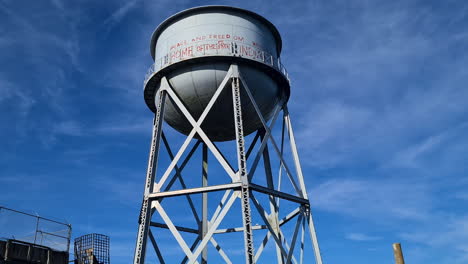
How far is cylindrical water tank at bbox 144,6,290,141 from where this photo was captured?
1934 centimetres

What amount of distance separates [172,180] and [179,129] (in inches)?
103

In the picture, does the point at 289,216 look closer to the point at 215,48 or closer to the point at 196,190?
the point at 196,190

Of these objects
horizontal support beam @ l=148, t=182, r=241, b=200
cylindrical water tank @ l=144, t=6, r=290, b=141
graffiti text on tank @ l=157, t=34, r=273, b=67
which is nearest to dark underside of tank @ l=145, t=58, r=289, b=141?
cylindrical water tank @ l=144, t=6, r=290, b=141

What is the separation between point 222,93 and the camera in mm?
19359

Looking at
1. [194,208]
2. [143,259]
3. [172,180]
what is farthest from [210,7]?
[143,259]

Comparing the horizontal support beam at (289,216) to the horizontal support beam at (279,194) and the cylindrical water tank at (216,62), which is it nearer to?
the horizontal support beam at (279,194)

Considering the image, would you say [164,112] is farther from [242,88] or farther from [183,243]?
[183,243]

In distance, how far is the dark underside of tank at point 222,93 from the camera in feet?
63.4

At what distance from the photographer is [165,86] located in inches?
780

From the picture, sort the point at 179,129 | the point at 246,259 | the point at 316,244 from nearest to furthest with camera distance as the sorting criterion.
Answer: the point at 246,259, the point at 316,244, the point at 179,129

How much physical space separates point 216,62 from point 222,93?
136 centimetres

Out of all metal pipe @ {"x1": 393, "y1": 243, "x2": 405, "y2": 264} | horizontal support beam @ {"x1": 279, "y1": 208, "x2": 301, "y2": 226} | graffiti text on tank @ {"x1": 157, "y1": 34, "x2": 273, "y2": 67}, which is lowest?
metal pipe @ {"x1": 393, "y1": 243, "x2": 405, "y2": 264}

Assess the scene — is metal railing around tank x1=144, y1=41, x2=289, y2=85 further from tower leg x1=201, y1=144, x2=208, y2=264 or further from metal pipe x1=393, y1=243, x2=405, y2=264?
metal pipe x1=393, y1=243, x2=405, y2=264

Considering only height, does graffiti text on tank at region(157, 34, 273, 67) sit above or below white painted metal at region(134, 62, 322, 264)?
above
